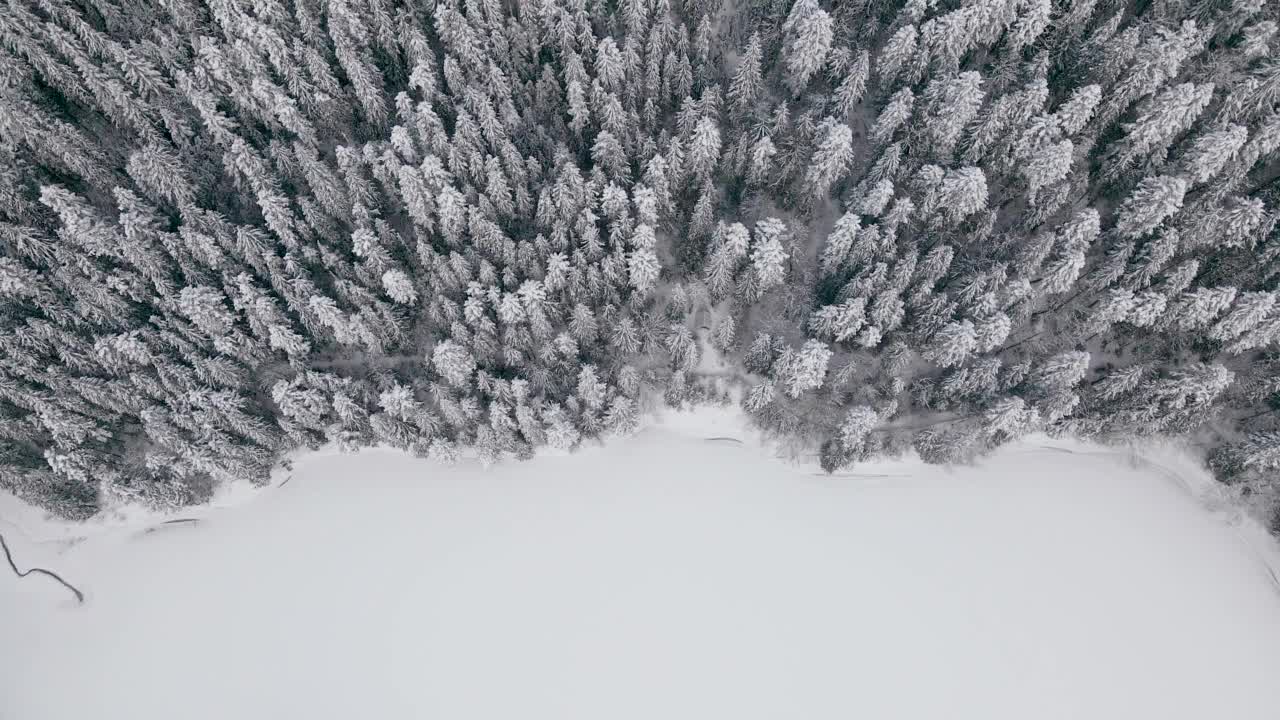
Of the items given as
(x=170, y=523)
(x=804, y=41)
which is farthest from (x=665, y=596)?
(x=804, y=41)

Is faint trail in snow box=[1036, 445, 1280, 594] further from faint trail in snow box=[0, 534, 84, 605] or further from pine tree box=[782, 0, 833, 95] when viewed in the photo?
faint trail in snow box=[0, 534, 84, 605]

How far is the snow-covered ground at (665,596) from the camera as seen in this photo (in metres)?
43.6

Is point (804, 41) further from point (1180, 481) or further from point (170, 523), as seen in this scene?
point (170, 523)

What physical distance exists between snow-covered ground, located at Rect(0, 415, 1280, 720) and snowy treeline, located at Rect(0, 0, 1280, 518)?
→ 3827mm

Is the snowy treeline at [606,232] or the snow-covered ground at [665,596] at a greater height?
the snowy treeline at [606,232]

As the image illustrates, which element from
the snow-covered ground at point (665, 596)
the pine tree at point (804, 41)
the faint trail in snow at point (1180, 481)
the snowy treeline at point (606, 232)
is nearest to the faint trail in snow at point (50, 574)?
the snow-covered ground at point (665, 596)

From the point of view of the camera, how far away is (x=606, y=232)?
47312 millimetres

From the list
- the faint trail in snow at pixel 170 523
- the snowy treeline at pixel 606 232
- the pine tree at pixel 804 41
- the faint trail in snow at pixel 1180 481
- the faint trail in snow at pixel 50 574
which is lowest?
the faint trail in snow at pixel 50 574

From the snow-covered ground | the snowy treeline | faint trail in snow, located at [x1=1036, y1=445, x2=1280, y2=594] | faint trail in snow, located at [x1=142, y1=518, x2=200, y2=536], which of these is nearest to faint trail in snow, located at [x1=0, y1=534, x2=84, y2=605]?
the snow-covered ground

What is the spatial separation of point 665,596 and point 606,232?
26.8 m

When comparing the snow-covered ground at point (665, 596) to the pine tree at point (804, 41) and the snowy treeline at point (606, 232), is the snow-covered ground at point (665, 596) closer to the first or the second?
the snowy treeline at point (606, 232)

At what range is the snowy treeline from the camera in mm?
43000

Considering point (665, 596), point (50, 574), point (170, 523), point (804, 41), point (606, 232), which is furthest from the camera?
point (606, 232)

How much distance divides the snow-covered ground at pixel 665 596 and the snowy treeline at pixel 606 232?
383cm
